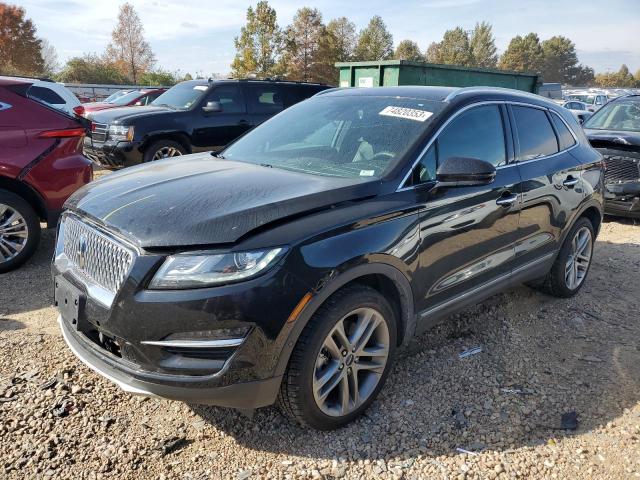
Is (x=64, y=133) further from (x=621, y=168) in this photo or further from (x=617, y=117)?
(x=617, y=117)

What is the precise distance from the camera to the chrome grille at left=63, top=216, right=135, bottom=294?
2322 millimetres

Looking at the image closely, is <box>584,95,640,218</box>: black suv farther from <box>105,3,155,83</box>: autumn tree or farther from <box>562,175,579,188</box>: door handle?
<box>105,3,155,83</box>: autumn tree

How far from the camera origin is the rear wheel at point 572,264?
4.41m

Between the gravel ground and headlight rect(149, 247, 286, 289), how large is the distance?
3.09ft

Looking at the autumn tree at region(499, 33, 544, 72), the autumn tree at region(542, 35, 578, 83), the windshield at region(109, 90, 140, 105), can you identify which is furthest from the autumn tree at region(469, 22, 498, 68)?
the windshield at region(109, 90, 140, 105)

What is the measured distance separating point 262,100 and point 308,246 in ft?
25.7

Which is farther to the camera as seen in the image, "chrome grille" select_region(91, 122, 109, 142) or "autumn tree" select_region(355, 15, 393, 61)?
"autumn tree" select_region(355, 15, 393, 61)

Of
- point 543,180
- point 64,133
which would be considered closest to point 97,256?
point 64,133

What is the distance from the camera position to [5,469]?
2.38m

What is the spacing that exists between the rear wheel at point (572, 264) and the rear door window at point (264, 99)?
6.45m

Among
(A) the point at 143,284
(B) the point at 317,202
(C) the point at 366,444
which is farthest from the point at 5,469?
(B) the point at 317,202

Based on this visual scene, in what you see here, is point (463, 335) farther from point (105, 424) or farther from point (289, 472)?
point (105, 424)

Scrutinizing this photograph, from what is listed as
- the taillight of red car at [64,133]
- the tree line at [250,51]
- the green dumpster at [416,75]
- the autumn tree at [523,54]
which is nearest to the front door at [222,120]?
the green dumpster at [416,75]

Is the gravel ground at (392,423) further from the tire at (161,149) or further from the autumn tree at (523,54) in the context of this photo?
the autumn tree at (523,54)
